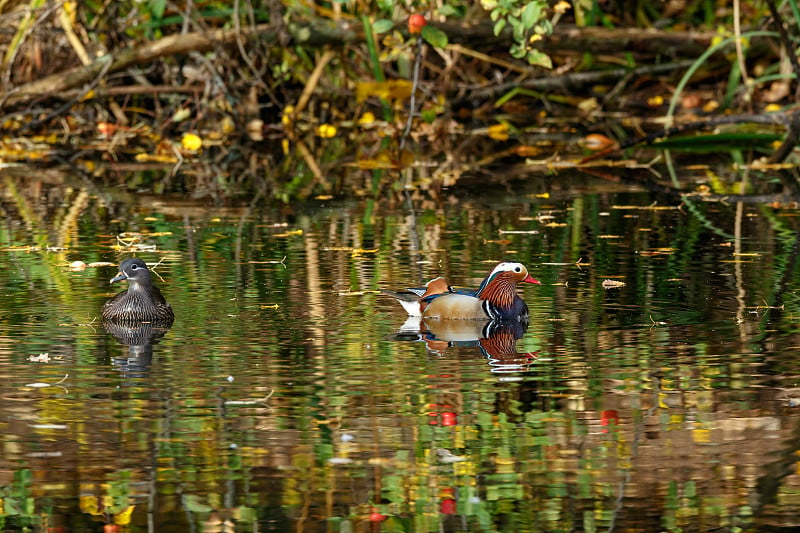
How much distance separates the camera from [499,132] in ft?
54.4

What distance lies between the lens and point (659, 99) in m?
Result: 18.5

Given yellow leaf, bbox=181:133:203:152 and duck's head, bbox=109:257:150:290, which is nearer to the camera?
duck's head, bbox=109:257:150:290

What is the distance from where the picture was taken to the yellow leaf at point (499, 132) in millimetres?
16250

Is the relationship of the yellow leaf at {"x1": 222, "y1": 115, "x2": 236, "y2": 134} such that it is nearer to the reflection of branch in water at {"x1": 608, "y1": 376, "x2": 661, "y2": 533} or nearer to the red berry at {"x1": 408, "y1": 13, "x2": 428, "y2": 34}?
the red berry at {"x1": 408, "y1": 13, "x2": 428, "y2": 34}

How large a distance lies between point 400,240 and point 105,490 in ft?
16.6

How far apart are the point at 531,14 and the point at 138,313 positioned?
18.3ft

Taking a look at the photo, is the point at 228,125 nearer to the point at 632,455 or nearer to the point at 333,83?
the point at 333,83

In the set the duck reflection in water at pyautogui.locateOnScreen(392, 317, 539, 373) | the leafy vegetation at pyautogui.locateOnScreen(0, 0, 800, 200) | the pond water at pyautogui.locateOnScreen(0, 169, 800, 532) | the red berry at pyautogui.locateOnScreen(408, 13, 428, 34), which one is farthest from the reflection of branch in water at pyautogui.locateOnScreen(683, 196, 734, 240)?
the leafy vegetation at pyautogui.locateOnScreen(0, 0, 800, 200)

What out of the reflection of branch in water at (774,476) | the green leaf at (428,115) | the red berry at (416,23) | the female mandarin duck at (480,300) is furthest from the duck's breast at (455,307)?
the green leaf at (428,115)

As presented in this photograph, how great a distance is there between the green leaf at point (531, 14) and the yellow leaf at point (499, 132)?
428 centimetres

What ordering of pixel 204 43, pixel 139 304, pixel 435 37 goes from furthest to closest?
pixel 204 43, pixel 435 37, pixel 139 304

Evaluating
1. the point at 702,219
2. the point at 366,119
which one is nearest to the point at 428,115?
the point at 366,119

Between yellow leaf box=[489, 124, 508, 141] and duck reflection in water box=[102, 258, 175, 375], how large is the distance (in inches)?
366

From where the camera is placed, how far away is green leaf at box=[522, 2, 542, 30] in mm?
11652
